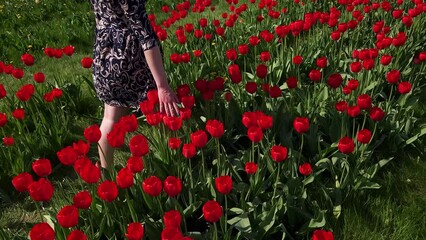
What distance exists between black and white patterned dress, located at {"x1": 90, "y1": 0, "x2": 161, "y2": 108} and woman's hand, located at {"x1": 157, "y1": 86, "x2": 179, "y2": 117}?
30 cm

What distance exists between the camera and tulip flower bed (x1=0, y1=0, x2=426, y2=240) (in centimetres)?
220

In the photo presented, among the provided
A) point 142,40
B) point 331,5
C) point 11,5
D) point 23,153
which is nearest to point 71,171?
point 23,153

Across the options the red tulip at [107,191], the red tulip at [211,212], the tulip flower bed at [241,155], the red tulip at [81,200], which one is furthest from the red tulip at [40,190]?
the red tulip at [211,212]

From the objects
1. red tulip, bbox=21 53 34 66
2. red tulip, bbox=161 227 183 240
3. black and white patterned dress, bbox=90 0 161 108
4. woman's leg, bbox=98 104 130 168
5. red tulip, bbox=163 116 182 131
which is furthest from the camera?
red tulip, bbox=21 53 34 66

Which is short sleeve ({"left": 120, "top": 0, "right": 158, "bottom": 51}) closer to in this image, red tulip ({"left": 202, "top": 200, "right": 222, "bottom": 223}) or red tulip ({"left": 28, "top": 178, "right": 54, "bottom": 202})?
red tulip ({"left": 28, "top": 178, "right": 54, "bottom": 202})

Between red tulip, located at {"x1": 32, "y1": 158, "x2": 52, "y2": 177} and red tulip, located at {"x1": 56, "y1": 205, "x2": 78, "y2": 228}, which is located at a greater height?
red tulip, located at {"x1": 32, "y1": 158, "x2": 52, "y2": 177}

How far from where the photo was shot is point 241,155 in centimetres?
323

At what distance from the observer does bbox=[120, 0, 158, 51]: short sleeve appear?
8.48 ft

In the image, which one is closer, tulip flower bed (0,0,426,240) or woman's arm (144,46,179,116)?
tulip flower bed (0,0,426,240)

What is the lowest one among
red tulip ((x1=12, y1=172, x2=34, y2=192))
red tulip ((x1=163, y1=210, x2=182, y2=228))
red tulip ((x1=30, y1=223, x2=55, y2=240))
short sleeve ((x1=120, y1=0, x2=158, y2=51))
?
red tulip ((x1=163, y1=210, x2=182, y2=228))

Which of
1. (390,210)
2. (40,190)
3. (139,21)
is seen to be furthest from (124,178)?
(390,210)

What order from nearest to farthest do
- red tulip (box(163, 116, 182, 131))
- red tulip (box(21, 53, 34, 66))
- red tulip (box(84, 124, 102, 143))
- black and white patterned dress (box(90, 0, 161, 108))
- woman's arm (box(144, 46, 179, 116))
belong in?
→ red tulip (box(84, 124, 102, 143))
red tulip (box(163, 116, 182, 131))
woman's arm (box(144, 46, 179, 116))
black and white patterned dress (box(90, 0, 161, 108))
red tulip (box(21, 53, 34, 66))

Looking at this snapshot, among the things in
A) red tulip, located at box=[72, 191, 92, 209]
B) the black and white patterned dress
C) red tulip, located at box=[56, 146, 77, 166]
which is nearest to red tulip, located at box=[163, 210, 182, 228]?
red tulip, located at box=[72, 191, 92, 209]

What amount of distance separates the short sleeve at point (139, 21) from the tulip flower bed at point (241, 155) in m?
0.36
